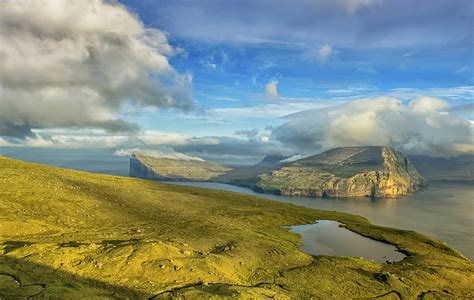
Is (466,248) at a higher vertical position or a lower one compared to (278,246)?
lower

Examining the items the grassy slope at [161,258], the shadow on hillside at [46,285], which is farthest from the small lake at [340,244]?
the shadow on hillside at [46,285]

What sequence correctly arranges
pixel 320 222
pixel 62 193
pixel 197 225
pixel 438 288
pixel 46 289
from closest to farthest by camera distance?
pixel 46 289, pixel 438 288, pixel 197 225, pixel 62 193, pixel 320 222

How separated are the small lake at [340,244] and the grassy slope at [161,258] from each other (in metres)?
5.11

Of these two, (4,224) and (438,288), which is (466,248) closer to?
(438,288)

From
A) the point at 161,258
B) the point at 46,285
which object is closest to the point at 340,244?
the point at 161,258

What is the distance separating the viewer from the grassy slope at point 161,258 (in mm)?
40094

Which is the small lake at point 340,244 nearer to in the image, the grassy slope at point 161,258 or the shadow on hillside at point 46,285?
the grassy slope at point 161,258

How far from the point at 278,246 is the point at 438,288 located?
33190 millimetres

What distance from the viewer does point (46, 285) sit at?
36312 millimetres

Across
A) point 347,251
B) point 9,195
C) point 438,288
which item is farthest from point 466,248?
point 9,195

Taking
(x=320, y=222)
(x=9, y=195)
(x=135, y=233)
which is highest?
(x=9, y=195)

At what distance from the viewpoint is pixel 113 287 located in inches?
1533

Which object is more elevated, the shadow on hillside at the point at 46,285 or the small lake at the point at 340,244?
the shadow on hillside at the point at 46,285

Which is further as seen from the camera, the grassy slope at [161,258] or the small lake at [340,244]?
the small lake at [340,244]
